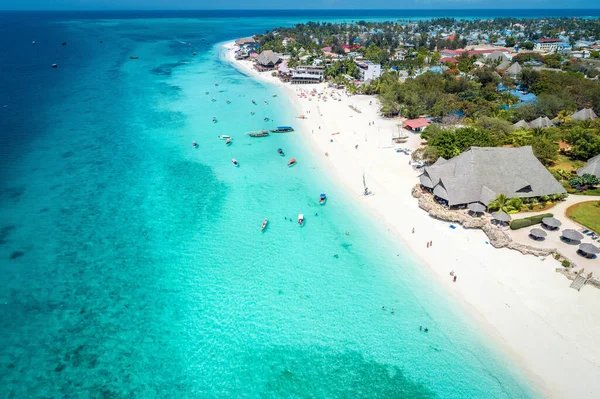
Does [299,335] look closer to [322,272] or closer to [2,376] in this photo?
[322,272]

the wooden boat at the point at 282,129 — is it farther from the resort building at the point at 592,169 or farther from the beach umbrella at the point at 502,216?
the resort building at the point at 592,169

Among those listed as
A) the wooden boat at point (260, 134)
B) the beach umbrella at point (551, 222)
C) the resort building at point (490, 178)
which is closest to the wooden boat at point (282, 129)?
the wooden boat at point (260, 134)

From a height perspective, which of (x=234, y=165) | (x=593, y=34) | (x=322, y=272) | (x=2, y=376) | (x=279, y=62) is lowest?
(x=2, y=376)

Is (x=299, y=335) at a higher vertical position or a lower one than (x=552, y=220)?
lower

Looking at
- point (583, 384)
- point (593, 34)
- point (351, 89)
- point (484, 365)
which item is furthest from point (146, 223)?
point (593, 34)

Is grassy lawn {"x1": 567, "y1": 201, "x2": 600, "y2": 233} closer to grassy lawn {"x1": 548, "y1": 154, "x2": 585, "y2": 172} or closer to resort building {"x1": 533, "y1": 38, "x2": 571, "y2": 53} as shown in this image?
grassy lawn {"x1": 548, "y1": 154, "x2": 585, "y2": 172}

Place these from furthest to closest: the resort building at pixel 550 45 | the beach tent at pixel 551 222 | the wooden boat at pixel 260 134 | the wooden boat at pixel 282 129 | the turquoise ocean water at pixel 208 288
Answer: the resort building at pixel 550 45 → the wooden boat at pixel 282 129 → the wooden boat at pixel 260 134 → the beach tent at pixel 551 222 → the turquoise ocean water at pixel 208 288
